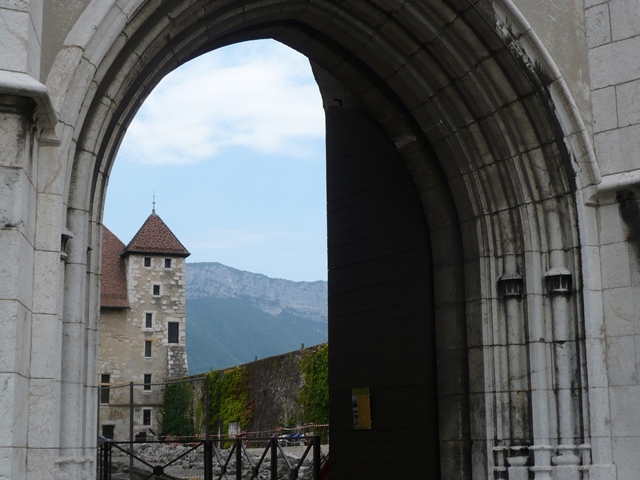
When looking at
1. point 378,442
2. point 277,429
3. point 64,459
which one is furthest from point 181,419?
point 64,459

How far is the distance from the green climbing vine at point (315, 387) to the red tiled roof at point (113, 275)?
18169mm

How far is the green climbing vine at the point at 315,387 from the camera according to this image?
23812 mm

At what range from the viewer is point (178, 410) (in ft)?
129

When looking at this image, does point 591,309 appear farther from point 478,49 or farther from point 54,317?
point 54,317

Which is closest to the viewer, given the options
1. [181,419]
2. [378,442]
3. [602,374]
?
[602,374]

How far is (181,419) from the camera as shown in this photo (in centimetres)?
3891

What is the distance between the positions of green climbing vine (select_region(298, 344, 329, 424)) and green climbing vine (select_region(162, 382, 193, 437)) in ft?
46.6

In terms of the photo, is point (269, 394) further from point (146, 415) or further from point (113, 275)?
point (113, 275)

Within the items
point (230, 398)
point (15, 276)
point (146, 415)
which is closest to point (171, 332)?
point (146, 415)

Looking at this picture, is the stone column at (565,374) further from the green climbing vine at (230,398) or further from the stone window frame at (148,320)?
the stone window frame at (148,320)

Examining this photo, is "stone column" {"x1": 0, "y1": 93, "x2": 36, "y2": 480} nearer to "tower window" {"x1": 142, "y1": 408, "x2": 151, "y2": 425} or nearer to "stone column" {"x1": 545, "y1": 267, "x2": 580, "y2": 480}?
"stone column" {"x1": 545, "y1": 267, "x2": 580, "y2": 480}

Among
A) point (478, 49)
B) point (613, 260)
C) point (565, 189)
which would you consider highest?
point (478, 49)

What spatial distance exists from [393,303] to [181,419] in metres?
32.6

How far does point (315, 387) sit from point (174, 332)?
68.7 ft
